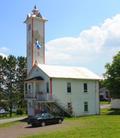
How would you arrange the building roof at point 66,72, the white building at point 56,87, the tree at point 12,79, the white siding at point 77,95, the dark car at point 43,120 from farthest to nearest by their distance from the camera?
the tree at point 12,79 < the building roof at point 66,72 < the white siding at point 77,95 < the white building at point 56,87 < the dark car at point 43,120

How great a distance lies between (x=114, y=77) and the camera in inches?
2389

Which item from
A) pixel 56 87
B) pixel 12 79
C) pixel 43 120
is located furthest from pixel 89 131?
pixel 12 79

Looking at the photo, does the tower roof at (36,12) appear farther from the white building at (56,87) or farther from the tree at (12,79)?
the tree at (12,79)

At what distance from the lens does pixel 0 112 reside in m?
76.7

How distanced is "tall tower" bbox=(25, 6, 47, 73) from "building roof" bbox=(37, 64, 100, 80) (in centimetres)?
374

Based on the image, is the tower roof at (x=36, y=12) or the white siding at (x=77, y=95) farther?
the tower roof at (x=36, y=12)

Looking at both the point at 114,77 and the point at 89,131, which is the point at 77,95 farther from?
the point at 89,131

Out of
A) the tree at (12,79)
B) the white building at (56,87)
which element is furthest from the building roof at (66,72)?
the tree at (12,79)

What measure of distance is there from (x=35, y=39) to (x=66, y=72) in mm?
8718

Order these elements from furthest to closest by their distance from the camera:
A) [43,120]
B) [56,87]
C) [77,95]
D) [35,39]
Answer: [35,39]
[77,95]
[56,87]
[43,120]

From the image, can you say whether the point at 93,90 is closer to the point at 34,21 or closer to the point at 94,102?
the point at 94,102

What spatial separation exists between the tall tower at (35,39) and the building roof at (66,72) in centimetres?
374

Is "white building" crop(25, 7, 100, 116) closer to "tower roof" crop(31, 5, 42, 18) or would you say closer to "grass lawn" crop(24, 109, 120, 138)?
"tower roof" crop(31, 5, 42, 18)

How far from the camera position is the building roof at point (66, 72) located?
5369cm
